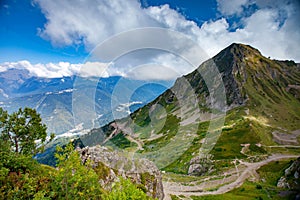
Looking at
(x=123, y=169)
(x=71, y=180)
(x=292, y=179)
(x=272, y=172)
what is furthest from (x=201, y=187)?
(x=71, y=180)

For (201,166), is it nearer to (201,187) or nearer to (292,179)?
(201,187)

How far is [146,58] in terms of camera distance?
221 ft

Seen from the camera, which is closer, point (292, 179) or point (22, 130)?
point (22, 130)

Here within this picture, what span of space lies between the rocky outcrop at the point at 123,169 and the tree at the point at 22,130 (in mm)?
9520

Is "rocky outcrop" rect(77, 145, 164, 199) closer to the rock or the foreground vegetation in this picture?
the foreground vegetation

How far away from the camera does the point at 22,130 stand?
3931 cm

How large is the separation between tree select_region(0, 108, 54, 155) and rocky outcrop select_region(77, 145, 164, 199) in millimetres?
9520

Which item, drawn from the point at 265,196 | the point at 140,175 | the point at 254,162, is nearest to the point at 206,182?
the point at 265,196

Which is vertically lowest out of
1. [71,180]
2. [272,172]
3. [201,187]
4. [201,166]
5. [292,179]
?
[292,179]

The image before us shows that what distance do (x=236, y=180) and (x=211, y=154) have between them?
42.5m

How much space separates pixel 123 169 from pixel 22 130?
66.3ft

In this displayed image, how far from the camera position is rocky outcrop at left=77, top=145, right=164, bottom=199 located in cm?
4060

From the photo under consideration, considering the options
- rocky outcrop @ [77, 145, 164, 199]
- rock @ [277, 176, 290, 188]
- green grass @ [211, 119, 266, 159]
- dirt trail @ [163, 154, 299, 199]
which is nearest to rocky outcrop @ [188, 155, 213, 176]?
green grass @ [211, 119, 266, 159]

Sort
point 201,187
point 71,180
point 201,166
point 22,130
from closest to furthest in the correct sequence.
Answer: point 71,180 → point 22,130 → point 201,187 → point 201,166
